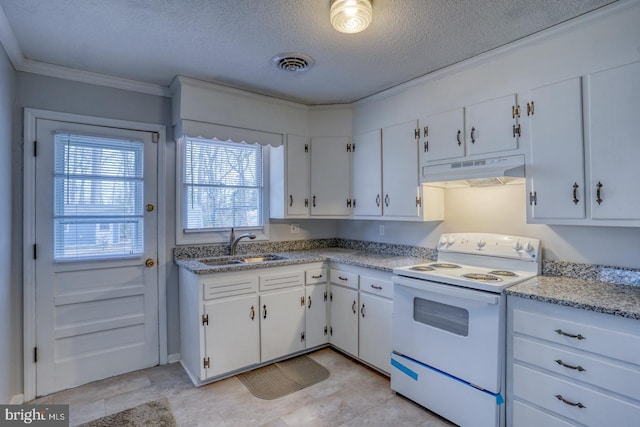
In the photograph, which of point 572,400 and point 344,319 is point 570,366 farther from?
point 344,319

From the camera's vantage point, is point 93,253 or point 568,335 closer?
point 568,335

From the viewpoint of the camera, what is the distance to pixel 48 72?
8.09 feet

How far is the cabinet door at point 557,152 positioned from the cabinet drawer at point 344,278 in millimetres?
1432

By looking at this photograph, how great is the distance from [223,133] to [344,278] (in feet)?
5.53

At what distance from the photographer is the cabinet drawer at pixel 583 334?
150 centimetres

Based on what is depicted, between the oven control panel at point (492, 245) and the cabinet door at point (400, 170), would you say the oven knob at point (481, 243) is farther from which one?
the cabinet door at point (400, 170)

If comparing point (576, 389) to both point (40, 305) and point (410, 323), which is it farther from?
point (40, 305)

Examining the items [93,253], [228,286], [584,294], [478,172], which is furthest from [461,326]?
[93,253]

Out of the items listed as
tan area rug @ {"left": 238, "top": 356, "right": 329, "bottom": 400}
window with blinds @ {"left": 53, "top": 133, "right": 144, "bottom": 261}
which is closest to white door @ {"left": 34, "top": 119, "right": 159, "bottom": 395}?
window with blinds @ {"left": 53, "top": 133, "right": 144, "bottom": 261}

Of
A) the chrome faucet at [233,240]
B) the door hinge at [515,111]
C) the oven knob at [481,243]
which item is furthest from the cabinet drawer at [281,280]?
the door hinge at [515,111]

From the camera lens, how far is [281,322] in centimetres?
289

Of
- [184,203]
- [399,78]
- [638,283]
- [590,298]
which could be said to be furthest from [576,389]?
[184,203]

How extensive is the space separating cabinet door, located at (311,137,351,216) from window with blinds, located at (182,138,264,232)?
575 mm

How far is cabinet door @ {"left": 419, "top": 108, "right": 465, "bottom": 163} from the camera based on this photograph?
2473 mm
